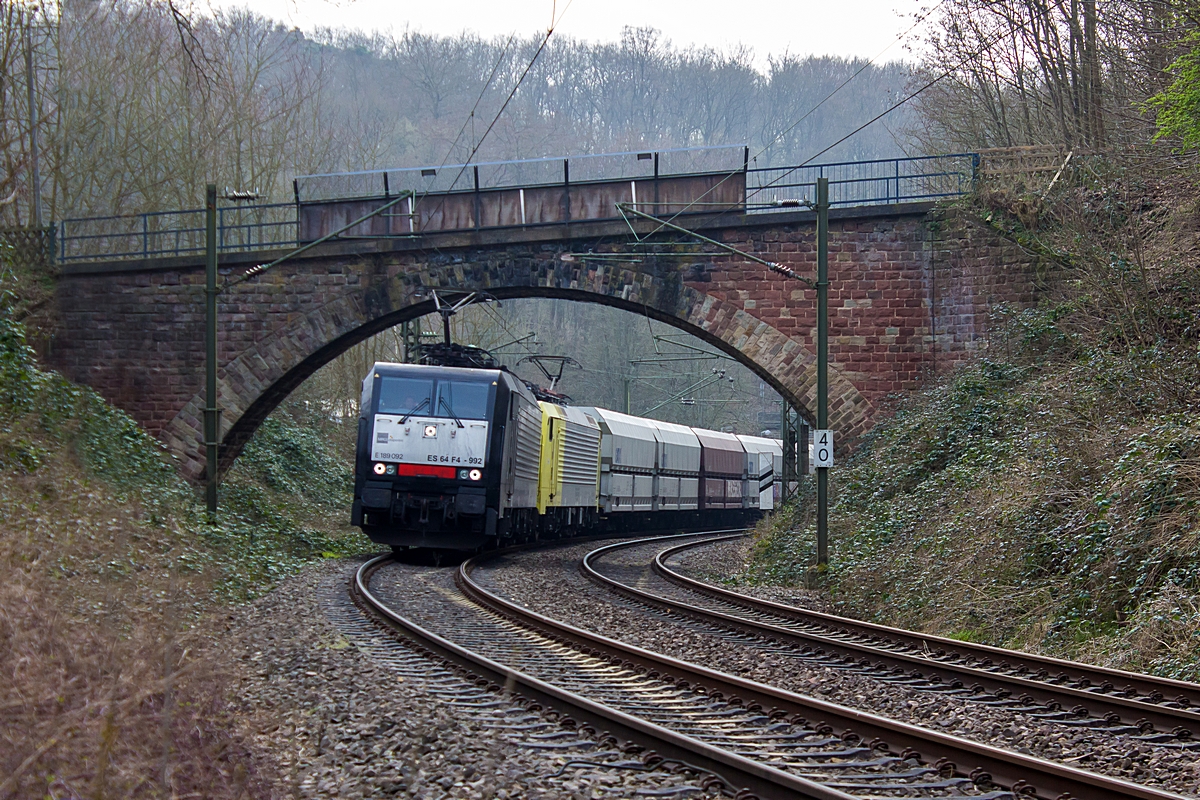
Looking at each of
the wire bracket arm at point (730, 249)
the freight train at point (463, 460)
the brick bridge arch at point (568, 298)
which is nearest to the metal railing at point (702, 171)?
the brick bridge arch at point (568, 298)

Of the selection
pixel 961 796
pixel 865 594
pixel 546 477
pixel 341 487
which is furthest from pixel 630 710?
pixel 341 487

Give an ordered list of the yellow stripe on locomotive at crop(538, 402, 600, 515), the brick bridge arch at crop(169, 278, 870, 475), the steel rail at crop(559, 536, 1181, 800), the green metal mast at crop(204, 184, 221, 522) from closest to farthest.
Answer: the steel rail at crop(559, 536, 1181, 800), the green metal mast at crop(204, 184, 221, 522), the brick bridge arch at crop(169, 278, 870, 475), the yellow stripe on locomotive at crop(538, 402, 600, 515)

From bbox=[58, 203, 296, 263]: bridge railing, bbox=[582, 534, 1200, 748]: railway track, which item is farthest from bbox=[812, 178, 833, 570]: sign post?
bbox=[58, 203, 296, 263]: bridge railing

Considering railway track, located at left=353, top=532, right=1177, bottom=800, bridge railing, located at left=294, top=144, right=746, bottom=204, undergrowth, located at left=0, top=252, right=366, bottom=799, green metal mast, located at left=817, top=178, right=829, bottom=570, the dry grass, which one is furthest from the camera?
bridge railing, located at left=294, top=144, right=746, bottom=204

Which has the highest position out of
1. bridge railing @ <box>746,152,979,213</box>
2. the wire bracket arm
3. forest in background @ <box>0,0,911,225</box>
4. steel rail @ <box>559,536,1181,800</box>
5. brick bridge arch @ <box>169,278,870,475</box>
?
forest in background @ <box>0,0,911,225</box>

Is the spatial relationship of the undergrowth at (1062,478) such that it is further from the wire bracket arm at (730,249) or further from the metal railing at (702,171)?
the wire bracket arm at (730,249)

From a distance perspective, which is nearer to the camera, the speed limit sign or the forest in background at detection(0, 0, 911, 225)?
the speed limit sign

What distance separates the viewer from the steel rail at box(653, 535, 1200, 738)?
6578 millimetres

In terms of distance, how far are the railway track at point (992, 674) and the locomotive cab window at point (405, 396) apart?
5.93 meters

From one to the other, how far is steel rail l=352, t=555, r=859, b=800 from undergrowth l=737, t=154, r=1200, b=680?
415cm

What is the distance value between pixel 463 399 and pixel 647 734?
462 inches

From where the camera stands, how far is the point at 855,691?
25.2 feet

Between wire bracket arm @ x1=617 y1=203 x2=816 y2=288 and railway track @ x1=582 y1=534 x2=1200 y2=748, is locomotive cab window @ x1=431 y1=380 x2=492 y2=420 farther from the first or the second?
railway track @ x1=582 y1=534 x2=1200 y2=748

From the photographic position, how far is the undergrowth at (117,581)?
4.21m
